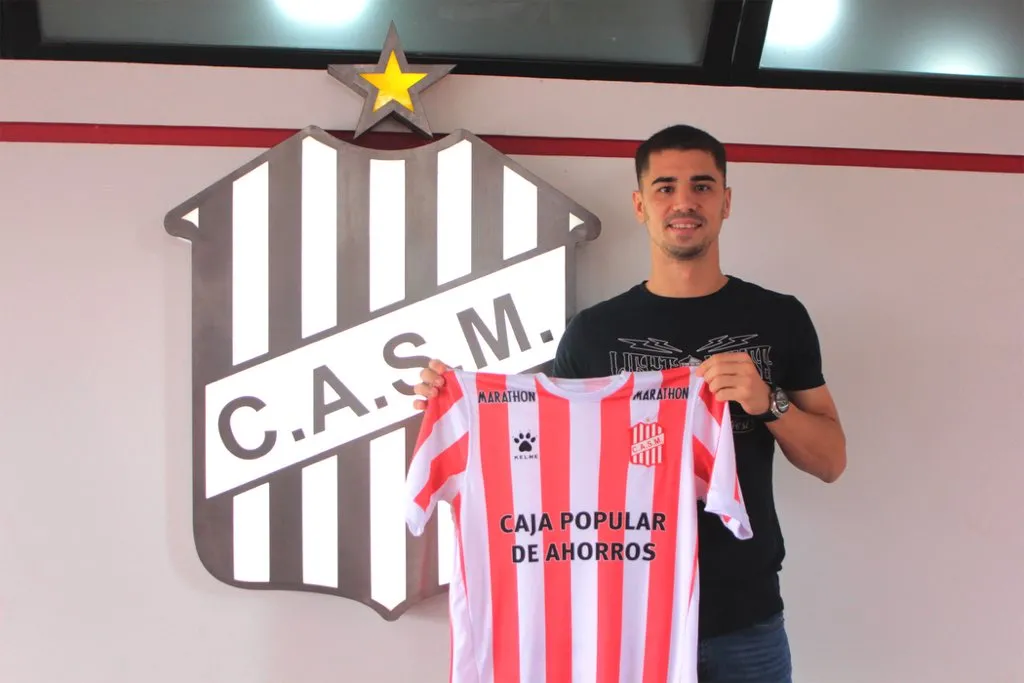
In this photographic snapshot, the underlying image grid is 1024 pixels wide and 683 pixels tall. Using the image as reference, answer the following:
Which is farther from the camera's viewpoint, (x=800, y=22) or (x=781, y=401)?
(x=800, y=22)

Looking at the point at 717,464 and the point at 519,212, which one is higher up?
the point at 519,212

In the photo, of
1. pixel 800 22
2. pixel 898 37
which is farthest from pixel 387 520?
pixel 898 37

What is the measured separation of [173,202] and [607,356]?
1159 millimetres

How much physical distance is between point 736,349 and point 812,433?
21 cm

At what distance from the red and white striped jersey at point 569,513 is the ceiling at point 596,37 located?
96cm

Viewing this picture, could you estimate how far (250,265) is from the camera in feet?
5.83

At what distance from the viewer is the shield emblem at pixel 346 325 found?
69.1 inches

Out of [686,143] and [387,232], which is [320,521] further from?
[686,143]

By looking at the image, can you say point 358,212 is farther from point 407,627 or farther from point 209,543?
point 407,627

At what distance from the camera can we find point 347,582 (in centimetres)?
175

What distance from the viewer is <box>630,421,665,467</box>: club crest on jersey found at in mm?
1428

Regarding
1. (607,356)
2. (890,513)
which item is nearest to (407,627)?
(607,356)

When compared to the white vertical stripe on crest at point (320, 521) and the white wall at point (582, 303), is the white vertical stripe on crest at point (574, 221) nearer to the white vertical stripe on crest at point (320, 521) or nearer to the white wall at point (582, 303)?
the white wall at point (582, 303)

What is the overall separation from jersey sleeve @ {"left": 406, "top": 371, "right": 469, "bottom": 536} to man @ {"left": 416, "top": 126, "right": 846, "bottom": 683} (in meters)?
0.04
